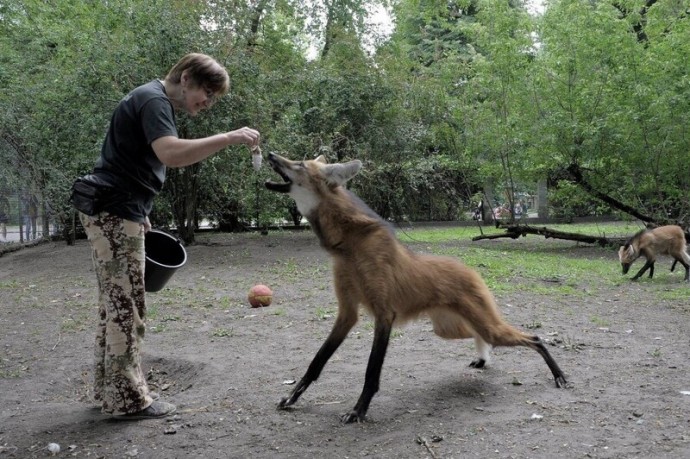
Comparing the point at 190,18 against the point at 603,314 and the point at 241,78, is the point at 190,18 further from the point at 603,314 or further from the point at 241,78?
the point at 603,314

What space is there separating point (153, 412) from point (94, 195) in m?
1.23

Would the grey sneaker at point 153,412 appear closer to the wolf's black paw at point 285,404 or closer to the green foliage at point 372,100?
the wolf's black paw at point 285,404

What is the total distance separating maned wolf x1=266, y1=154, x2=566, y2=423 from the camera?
350 cm

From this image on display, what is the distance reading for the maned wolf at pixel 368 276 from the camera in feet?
11.5

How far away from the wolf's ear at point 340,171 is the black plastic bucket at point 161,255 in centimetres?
98

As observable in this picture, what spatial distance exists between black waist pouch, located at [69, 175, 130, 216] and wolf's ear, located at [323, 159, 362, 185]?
1.08m

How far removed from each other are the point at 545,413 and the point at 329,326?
2.75m

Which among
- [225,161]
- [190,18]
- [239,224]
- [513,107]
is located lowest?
[239,224]

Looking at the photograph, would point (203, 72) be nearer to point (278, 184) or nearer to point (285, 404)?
point (278, 184)

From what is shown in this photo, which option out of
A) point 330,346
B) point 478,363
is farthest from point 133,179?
point 478,363

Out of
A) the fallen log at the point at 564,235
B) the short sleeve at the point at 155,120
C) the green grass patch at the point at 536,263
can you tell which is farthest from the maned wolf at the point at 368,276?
the fallen log at the point at 564,235

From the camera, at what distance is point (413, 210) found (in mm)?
21688

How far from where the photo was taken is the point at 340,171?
3504mm

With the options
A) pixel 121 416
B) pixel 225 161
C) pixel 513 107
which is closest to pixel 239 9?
pixel 225 161
